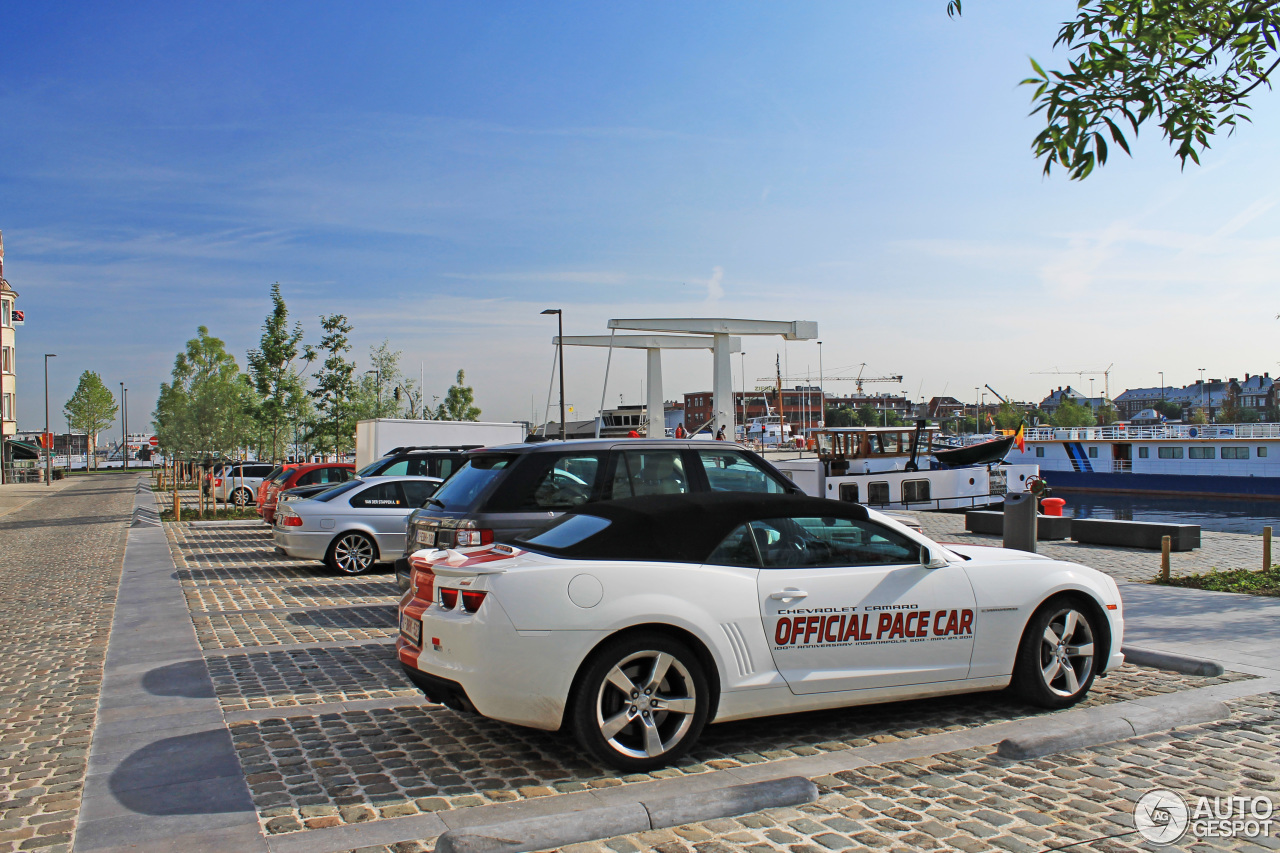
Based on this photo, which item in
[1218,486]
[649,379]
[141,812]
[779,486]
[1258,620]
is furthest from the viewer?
[1218,486]

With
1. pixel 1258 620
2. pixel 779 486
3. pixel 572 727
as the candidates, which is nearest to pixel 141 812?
pixel 572 727

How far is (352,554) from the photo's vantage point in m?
13.9

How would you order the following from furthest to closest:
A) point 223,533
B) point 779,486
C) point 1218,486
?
point 1218,486 < point 223,533 < point 779,486

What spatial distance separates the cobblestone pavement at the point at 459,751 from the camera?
454 cm

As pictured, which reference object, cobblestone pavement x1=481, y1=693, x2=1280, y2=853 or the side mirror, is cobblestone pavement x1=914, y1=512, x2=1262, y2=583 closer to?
the side mirror

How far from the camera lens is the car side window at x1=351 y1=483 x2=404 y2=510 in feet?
46.2

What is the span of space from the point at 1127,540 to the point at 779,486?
1124 cm

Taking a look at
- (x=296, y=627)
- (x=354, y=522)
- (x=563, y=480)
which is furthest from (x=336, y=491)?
(x=563, y=480)

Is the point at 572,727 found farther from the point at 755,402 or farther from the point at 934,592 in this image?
the point at 755,402

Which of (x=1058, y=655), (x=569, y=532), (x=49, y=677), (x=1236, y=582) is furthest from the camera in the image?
(x=1236, y=582)

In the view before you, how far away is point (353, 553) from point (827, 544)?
10134 mm

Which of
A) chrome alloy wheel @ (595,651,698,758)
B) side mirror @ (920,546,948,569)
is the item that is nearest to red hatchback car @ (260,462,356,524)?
Result: chrome alloy wheel @ (595,651,698,758)

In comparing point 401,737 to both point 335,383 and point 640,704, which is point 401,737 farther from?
point 335,383

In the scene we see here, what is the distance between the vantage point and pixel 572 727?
4738 mm
